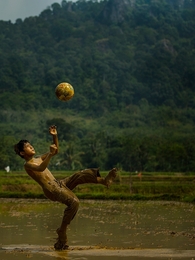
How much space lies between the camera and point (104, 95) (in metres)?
148

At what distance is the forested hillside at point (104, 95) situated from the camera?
290 feet

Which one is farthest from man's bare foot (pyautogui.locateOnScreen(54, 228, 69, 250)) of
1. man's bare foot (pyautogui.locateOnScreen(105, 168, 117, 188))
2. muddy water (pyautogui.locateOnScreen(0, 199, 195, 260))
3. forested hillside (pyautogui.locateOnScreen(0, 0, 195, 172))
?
forested hillside (pyautogui.locateOnScreen(0, 0, 195, 172))

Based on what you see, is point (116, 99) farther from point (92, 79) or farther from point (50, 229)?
point (50, 229)

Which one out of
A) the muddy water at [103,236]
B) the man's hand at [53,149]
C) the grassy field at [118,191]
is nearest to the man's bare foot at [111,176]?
the man's hand at [53,149]

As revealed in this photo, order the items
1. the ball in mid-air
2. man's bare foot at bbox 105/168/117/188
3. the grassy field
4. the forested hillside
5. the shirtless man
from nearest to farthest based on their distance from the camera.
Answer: man's bare foot at bbox 105/168/117/188 → the shirtless man → the ball in mid-air → the grassy field → the forested hillside

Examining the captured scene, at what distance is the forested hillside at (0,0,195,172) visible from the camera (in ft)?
290

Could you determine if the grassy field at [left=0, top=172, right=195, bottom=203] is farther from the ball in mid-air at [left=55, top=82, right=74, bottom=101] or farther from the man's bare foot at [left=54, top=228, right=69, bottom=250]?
the man's bare foot at [left=54, top=228, right=69, bottom=250]

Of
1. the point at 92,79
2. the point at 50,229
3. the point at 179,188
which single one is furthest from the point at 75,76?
the point at 50,229

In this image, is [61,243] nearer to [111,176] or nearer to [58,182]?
[58,182]

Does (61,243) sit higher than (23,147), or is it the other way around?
(23,147)

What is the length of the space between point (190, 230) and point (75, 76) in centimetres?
14403

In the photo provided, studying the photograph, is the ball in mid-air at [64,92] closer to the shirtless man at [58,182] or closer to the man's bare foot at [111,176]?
the shirtless man at [58,182]

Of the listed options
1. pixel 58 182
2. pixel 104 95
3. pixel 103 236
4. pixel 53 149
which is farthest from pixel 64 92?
pixel 104 95

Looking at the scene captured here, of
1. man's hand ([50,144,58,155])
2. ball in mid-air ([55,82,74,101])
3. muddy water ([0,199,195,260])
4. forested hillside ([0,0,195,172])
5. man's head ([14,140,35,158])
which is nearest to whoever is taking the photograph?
muddy water ([0,199,195,260])
